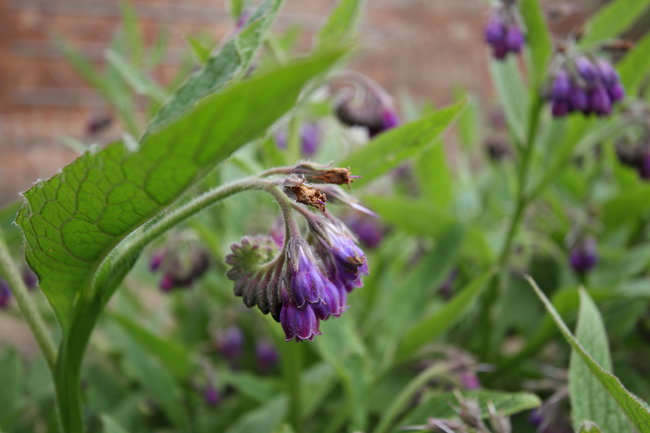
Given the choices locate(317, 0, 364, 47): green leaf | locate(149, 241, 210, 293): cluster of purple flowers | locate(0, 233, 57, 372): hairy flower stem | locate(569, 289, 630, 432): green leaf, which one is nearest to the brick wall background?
locate(149, 241, 210, 293): cluster of purple flowers

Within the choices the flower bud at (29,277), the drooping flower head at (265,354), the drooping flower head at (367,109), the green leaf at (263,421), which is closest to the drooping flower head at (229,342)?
the drooping flower head at (265,354)

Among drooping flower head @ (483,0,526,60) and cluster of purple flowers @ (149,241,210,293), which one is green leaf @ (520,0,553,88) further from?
cluster of purple flowers @ (149,241,210,293)

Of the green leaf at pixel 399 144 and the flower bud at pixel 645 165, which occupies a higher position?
the green leaf at pixel 399 144

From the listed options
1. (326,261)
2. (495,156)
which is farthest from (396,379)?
(495,156)

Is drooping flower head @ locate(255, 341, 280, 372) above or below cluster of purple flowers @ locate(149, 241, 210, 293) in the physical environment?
below

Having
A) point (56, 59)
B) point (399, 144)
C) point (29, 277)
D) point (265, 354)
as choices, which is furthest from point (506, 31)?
point (56, 59)

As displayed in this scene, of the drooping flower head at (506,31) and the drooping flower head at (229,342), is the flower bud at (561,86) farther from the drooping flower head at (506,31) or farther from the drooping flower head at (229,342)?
the drooping flower head at (229,342)

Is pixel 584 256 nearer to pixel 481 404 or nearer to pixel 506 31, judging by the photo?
pixel 506 31
